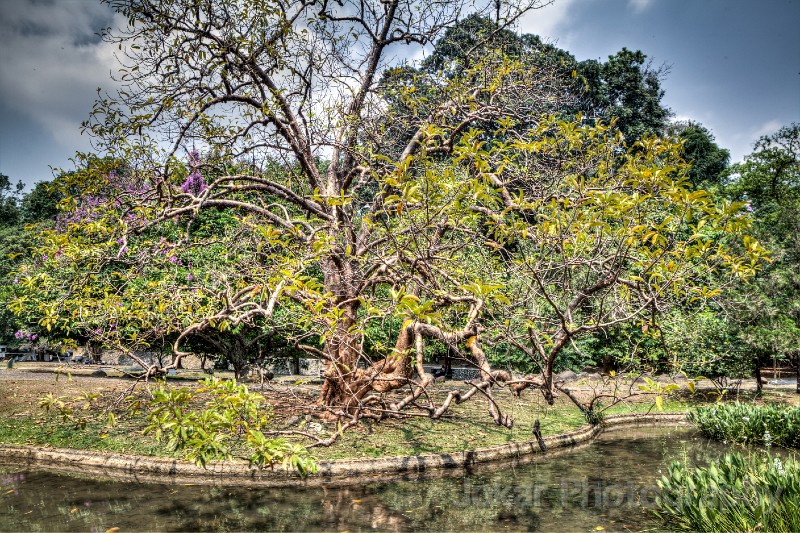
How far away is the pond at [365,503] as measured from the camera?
5.20m

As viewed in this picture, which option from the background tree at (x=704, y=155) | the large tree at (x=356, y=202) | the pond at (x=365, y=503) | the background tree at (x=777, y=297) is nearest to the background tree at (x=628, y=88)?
the background tree at (x=704, y=155)

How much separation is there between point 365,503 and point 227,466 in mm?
2242

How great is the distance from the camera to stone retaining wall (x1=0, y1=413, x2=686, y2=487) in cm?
695

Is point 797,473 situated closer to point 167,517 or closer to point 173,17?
point 167,517

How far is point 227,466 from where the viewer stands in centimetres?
703

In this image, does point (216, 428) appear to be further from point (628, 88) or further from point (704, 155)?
point (704, 155)

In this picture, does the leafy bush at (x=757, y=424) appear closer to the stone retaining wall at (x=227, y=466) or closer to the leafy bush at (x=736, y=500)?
the stone retaining wall at (x=227, y=466)

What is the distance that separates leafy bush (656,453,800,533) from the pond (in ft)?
1.70

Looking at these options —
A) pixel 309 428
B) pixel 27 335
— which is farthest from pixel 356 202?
pixel 27 335

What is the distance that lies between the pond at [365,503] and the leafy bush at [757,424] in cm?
269

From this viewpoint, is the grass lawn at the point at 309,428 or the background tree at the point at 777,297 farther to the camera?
the background tree at the point at 777,297

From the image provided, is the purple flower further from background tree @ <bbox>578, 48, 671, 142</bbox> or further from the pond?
background tree @ <bbox>578, 48, 671, 142</bbox>

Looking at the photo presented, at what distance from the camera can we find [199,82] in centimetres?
904

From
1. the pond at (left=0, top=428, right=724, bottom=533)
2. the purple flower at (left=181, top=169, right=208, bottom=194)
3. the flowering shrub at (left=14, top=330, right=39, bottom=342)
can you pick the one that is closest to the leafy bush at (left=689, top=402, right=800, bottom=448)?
the pond at (left=0, top=428, right=724, bottom=533)
